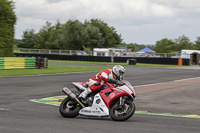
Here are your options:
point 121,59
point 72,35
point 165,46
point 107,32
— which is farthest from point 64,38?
point 165,46

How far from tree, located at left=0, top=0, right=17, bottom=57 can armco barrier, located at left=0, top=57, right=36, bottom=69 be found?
3.00 m

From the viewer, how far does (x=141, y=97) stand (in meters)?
14.1

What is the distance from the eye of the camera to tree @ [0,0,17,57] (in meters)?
35.2

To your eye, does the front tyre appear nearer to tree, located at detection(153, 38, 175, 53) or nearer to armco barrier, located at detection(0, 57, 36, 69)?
armco barrier, located at detection(0, 57, 36, 69)

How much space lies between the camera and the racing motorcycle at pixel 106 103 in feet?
27.8

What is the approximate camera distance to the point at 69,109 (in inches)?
363

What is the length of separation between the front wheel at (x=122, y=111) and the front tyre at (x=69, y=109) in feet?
3.10

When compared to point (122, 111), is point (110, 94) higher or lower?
higher

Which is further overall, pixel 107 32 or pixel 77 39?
pixel 107 32

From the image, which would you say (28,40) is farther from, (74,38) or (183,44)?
(183,44)

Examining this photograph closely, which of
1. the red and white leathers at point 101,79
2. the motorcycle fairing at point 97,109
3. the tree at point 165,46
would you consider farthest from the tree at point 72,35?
the motorcycle fairing at point 97,109

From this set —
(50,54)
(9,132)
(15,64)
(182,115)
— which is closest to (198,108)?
(182,115)

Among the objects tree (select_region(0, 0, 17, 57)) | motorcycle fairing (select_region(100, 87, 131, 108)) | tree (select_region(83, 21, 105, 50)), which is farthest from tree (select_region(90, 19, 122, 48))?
motorcycle fairing (select_region(100, 87, 131, 108))

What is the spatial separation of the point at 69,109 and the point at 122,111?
1.47 meters
